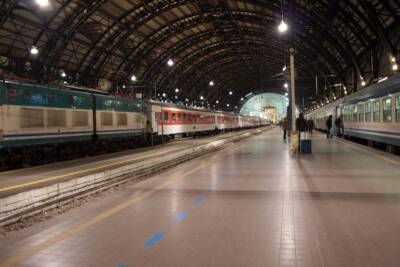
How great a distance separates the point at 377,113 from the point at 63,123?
16.0 meters

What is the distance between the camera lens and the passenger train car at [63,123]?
13.5 meters

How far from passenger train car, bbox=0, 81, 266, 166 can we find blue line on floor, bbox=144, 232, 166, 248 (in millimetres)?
10159

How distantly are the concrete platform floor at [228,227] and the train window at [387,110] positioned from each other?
7263mm

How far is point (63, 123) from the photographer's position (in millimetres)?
16578

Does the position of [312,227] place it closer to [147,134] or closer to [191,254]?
[191,254]

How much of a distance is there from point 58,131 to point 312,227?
13.6 metres

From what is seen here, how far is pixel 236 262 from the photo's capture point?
427cm

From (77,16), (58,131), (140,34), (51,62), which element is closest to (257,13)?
(140,34)

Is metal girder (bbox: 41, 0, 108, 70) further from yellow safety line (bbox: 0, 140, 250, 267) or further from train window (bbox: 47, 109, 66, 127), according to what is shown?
yellow safety line (bbox: 0, 140, 250, 267)

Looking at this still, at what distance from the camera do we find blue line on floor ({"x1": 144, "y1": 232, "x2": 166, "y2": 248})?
498 centimetres

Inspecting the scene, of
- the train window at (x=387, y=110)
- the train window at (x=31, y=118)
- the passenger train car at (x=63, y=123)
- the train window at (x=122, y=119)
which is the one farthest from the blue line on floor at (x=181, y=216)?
the train window at (x=122, y=119)

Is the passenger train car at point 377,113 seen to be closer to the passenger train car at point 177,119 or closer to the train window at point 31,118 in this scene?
the passenger train car at point 177,119

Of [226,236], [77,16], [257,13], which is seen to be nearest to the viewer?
[226,236]

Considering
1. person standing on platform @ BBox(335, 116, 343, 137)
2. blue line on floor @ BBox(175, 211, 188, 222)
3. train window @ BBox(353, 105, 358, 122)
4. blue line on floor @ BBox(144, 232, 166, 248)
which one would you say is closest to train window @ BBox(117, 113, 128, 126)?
train window @ BBox(353, 105, 358, 122)
